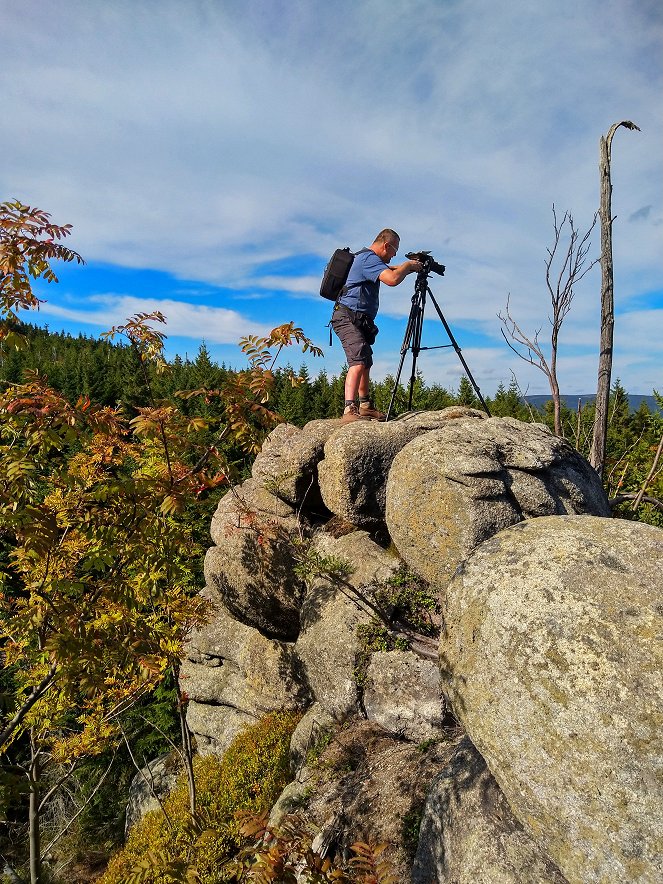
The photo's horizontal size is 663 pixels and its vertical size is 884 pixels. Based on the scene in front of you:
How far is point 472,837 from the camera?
12.1 feet

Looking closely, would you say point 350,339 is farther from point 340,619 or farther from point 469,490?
point 340,619

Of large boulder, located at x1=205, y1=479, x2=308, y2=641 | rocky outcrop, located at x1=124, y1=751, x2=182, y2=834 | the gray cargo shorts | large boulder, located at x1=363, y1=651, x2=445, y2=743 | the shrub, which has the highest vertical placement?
the gray cargo shorts

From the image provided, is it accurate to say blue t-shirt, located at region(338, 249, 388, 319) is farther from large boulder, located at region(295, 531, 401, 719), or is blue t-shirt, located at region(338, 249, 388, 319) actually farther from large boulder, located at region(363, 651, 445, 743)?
large boulder, located at region(363, 651, 445, 743)

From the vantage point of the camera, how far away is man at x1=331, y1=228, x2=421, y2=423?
7291 mm

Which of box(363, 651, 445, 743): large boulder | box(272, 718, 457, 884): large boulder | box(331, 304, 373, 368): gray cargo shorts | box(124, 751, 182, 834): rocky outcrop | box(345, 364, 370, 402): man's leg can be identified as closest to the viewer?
box(272, 718, 457, 884): large boulder

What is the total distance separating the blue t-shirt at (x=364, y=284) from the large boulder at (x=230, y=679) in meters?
5.74

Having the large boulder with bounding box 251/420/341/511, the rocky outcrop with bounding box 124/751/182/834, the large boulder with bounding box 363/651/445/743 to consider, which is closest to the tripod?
the large boulder with bounding box 251/420/341/511

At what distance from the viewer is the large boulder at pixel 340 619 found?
670 centimetres

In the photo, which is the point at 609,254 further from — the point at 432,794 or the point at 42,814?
the point at 42,814

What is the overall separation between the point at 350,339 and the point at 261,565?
4002mm

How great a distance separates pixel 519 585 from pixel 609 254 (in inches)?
248

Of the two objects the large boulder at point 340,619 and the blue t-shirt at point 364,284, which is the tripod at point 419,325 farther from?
the large boulder at point 340,619

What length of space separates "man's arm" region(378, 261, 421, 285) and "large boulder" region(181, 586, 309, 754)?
628cm

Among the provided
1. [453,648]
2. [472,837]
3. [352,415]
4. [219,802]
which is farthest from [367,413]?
[219,802]
